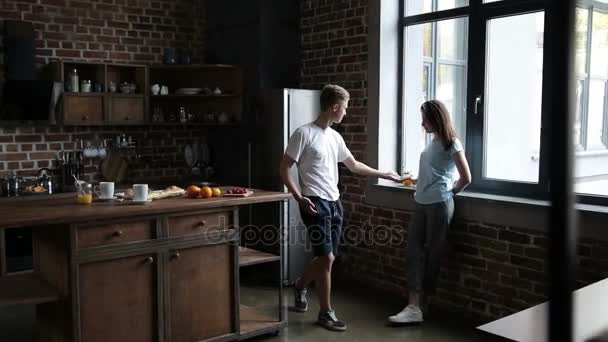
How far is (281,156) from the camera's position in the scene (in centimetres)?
502

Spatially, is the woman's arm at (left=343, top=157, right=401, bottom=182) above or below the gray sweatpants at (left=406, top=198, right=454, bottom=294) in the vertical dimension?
above

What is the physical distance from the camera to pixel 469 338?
153 inches

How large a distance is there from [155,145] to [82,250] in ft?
9.44

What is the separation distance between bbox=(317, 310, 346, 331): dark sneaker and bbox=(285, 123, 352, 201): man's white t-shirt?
795 mm

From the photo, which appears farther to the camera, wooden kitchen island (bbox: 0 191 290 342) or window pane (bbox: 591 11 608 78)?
window pane (bbox: 591 11 608 78)

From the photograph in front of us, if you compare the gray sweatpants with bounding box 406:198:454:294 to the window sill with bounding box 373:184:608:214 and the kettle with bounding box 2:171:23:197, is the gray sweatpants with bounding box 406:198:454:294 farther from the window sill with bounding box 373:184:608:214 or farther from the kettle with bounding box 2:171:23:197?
the kettle with bounding box 2:171:23:197

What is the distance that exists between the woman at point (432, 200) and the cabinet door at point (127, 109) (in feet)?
8.65

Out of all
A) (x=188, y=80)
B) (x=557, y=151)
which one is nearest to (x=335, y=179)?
(x=188, y=80)

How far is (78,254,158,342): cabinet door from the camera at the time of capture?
3062mm

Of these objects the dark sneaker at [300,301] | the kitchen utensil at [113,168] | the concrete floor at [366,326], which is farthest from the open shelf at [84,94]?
the dark sneaker at [300,301]

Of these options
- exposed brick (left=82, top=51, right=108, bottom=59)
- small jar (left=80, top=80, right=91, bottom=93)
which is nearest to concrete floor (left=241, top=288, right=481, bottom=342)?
small jar (left=80, top=80, right=91, bottom=93)

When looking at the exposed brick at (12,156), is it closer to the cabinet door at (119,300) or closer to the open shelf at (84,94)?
the open shelf at (84,94)

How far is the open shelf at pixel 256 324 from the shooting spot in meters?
3.73

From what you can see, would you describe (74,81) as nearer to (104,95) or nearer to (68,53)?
(104,95)
